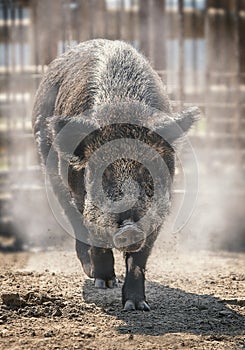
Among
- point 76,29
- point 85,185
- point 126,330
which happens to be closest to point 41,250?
point 76,29

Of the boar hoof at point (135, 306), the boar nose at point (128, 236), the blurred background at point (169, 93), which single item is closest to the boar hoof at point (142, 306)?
the boar hoof at point (135, 306)

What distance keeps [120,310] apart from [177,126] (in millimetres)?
1304

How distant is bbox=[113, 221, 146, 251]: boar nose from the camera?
443cm

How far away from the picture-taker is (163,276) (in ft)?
20.3

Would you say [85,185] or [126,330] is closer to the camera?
[126,330]

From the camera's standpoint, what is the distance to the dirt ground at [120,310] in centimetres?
408

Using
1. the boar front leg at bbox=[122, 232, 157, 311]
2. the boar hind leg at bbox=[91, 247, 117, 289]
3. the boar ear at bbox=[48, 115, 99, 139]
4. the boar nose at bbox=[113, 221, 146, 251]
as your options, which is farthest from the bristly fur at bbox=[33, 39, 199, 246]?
the boar hind leg at bbox=[91, 247, 117, 289]

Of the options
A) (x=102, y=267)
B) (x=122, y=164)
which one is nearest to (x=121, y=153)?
(x=122, y=164)

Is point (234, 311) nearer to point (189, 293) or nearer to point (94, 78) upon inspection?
point (189, 293)

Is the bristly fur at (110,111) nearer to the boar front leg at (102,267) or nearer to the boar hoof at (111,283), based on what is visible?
the boar front leg at (102,267)

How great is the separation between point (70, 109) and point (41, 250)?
285 cm

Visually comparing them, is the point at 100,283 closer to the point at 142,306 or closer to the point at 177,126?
the point at 142,306

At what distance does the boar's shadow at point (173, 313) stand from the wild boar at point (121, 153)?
16 cm

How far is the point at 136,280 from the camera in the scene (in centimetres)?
504
